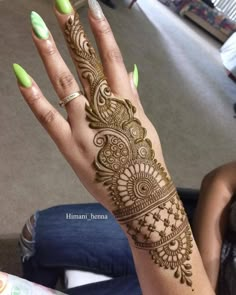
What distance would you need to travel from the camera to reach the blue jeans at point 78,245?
0.78 meters

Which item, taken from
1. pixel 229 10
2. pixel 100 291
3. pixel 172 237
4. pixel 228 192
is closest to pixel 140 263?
pixel 172 237

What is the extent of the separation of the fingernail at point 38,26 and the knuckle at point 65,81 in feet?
0.22

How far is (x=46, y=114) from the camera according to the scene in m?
0.53

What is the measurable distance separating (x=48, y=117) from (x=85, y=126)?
6 cm

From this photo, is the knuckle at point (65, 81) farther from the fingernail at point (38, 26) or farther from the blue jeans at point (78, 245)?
the blue jeans at point (78, 245)

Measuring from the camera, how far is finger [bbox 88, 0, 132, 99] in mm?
578

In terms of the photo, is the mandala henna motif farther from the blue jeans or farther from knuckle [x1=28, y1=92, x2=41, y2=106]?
the blue jeans

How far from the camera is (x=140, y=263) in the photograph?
1.88 feet

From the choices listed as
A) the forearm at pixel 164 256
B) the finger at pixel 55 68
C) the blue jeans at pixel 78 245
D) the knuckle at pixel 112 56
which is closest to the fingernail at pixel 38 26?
the finger at pixel 55 68

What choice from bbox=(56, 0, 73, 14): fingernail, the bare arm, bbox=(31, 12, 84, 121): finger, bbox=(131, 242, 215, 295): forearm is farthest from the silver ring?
the bare arm

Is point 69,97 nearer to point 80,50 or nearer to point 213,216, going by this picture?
point 80,50

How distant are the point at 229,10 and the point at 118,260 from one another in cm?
358

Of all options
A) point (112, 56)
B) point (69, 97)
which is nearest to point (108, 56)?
point (112, 56)

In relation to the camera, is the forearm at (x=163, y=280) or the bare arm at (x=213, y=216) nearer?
the forearm at (x=163, y=280)
